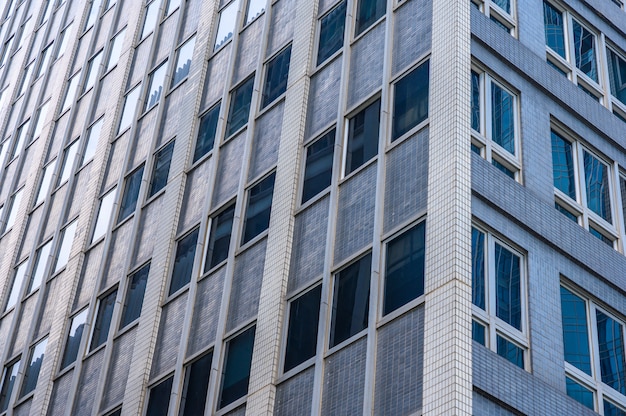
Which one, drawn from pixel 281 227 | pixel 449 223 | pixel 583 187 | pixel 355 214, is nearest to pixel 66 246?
pixel 281 227

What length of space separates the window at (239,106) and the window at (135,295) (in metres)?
4.38

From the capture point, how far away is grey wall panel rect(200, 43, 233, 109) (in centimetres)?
2999

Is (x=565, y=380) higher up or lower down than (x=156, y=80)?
lower down

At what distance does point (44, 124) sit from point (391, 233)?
24555 millimetres

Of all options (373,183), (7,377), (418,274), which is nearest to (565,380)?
(418,274)

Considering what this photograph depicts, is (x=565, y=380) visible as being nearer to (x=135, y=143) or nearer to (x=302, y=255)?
(x=302, y=255)

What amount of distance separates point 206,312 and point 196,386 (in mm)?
1834

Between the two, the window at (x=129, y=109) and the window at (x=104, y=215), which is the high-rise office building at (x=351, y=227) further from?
the window at (x=129, y=109)

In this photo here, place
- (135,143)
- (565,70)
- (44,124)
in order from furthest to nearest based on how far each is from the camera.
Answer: (44,124), (135,143), (565,70)

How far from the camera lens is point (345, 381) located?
1969 centimetres

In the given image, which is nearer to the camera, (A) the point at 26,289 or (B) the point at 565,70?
(B) the point at 565,70

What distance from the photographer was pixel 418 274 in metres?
19.4

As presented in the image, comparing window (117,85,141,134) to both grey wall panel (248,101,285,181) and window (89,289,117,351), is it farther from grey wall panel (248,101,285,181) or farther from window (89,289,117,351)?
grey wall panel (248,101,285,181)

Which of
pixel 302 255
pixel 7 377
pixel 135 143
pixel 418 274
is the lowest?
pixel 418 274
